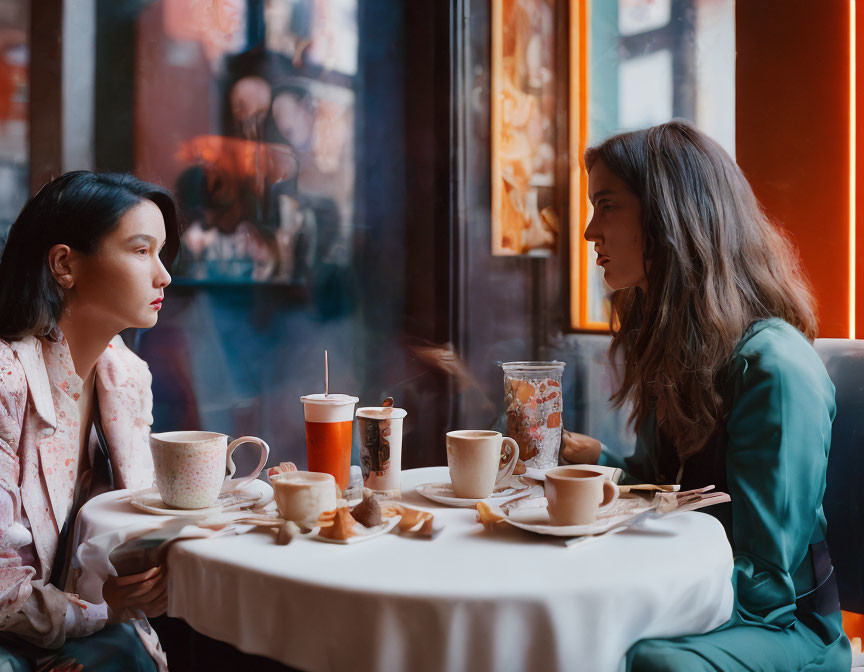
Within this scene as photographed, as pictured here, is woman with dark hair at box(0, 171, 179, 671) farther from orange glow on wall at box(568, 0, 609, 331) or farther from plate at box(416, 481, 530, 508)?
orange glow on wall at box(568, 0, 609, 331)

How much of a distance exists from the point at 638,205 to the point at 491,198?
62.2 inches

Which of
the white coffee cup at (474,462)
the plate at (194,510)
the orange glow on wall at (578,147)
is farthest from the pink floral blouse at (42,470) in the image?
the orange glow on wall at (578,147)

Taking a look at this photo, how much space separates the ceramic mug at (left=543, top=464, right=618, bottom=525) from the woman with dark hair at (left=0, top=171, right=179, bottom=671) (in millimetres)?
721

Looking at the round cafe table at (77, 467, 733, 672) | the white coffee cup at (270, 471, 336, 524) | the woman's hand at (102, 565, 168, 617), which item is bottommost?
the woman's hand at (102, 565, 168, 617)

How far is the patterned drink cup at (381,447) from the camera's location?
3.78ft

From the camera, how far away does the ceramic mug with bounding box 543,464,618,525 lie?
941mm

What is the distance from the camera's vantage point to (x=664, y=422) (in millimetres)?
1400

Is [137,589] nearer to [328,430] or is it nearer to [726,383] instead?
[328,430]

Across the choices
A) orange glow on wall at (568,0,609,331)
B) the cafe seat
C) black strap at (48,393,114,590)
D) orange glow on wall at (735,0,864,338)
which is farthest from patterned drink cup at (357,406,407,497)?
orange glow on wall at (568,0,609,331)

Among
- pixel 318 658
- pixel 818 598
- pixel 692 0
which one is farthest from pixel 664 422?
pixel 692 0

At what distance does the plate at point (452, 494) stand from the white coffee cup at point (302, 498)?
20 cm

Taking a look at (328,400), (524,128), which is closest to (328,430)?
(328,400)

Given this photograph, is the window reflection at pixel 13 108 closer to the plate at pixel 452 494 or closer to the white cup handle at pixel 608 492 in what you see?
the plate at pixel 452 494

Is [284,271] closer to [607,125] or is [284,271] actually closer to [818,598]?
[607,125]
